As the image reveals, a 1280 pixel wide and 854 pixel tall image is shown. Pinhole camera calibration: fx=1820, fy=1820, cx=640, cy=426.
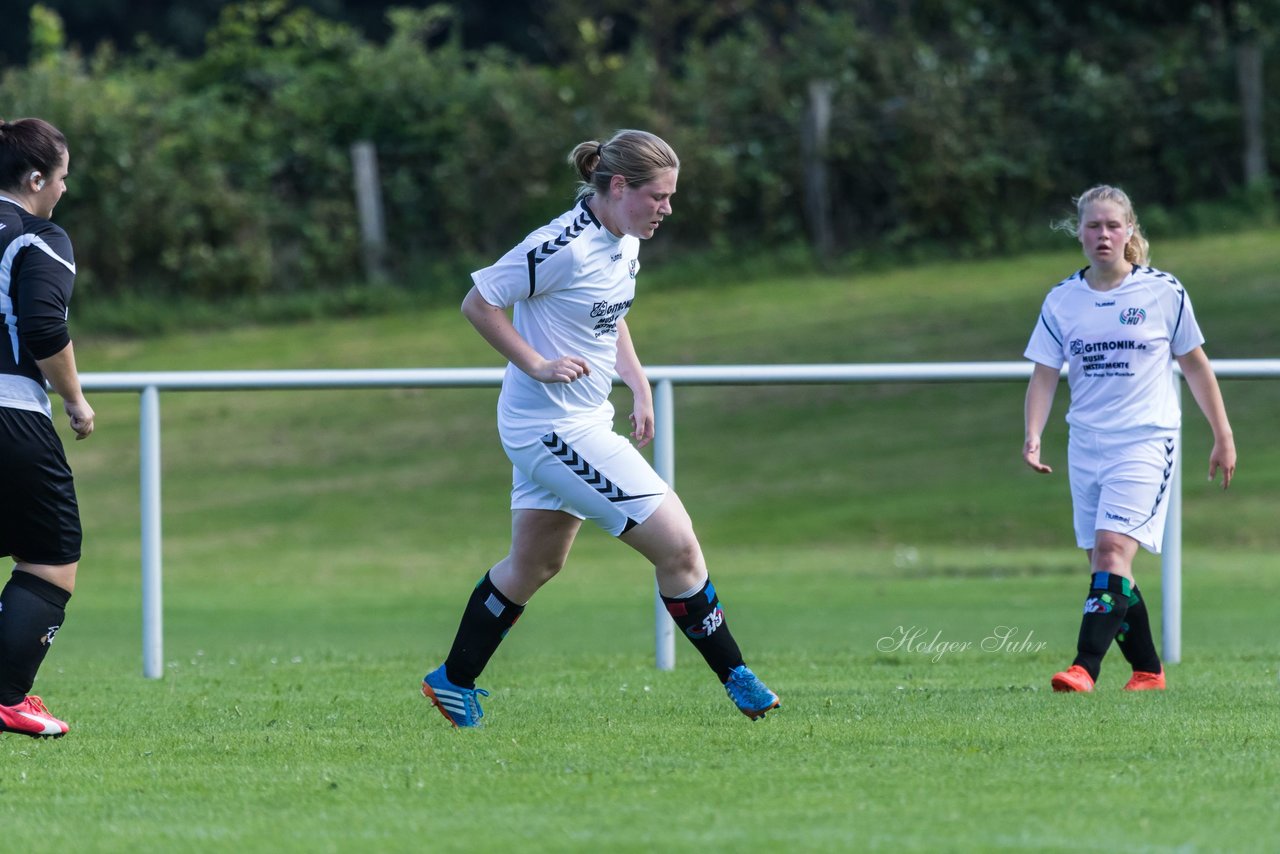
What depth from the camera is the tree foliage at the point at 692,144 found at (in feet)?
76.0

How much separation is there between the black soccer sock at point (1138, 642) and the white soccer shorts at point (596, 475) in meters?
2.18

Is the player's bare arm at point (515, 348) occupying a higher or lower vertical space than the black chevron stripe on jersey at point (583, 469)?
higher

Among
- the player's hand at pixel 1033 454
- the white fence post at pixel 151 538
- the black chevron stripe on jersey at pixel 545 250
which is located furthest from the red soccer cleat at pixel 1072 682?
the white fence post at pixel 151 538

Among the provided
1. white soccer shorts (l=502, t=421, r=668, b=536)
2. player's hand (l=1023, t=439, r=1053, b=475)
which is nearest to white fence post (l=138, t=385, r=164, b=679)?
white soccer shorts (l=502, t=421, r=668, b=536)

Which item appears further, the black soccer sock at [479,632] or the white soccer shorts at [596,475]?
the black soccer sock at [479,632]

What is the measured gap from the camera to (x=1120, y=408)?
6.61m

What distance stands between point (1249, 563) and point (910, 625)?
173 inches

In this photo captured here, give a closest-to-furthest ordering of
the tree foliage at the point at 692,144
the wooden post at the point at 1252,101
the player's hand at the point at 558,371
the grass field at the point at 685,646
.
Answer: the grass field at the point at 685,646, the player's hand at the point at 558,371, the wooden post at the point at 1252,101, the tree foliage at the point at 692,144

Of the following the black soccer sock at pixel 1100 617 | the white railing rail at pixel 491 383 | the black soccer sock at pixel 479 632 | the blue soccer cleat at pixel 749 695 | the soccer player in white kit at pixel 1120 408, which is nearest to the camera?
the blue soccer cleat at pixel 749 695

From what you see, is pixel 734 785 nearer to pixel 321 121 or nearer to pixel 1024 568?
Answer: pixel 1024 568

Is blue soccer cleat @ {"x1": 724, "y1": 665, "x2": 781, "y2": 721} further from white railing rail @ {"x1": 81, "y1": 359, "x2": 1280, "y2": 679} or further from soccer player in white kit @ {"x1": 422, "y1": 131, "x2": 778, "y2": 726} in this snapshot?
white railing rail @ {"x1": 81, "y1": 359, "x2": 1280, "y2": 679}

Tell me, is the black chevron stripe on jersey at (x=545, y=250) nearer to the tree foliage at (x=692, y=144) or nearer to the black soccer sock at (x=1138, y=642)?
the black soccer sock at (x=1138, y=642)

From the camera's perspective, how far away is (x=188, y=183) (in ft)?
76.8

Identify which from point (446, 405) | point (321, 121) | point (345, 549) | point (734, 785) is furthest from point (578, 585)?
point (321, 121)
